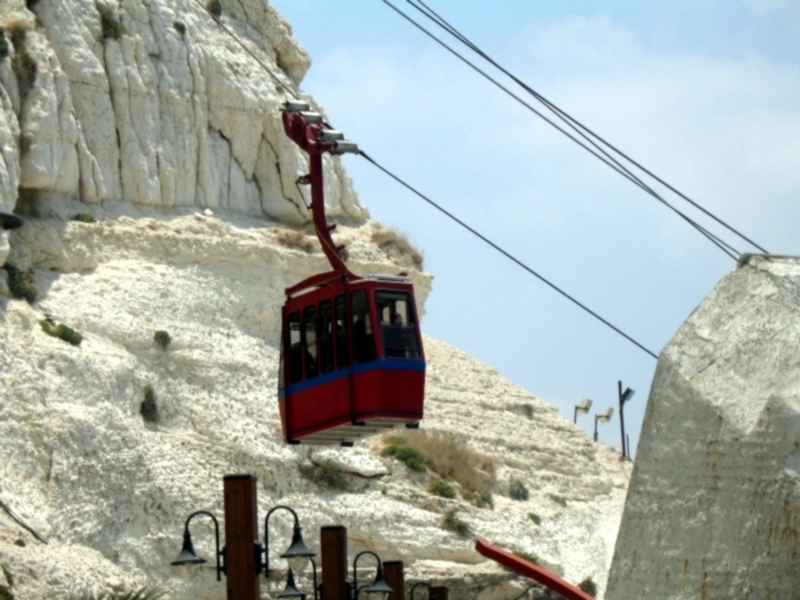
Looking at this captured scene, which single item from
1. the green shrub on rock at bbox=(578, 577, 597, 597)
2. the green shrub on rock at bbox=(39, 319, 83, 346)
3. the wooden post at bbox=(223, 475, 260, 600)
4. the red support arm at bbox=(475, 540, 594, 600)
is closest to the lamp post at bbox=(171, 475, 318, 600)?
the wooden post at bbox=(223, 475, 260, 600)

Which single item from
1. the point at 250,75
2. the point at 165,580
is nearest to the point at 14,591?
the point at 165,580

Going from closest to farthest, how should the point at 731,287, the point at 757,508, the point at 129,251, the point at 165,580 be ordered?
the point at 757,508 → the point at 731,287 → the point at 165,580 → the point at 129,251

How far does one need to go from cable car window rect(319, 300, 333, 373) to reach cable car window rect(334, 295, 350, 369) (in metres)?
0.17

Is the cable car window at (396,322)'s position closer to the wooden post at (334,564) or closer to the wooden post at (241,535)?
the wooden post at (334,564)

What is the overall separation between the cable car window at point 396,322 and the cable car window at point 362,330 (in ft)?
0.61

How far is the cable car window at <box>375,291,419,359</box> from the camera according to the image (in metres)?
21.8

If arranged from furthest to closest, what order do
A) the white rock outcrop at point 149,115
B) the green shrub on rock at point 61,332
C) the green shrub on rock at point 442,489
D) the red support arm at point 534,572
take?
the green shrub on rock at point 442,489 → the white rock outcrop at point 149,115 → the green shrub on rock at point 61,332 → the red support arm at point 534,572

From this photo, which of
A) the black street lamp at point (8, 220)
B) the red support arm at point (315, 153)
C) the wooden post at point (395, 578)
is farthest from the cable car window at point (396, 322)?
the black street lamp at point (8, 220)

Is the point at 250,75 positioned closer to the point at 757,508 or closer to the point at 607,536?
the point at 607,536

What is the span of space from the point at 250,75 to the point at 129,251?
8.41 meters

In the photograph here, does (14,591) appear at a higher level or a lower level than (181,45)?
lower

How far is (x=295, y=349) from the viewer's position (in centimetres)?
2339

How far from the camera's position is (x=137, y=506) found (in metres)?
35.0

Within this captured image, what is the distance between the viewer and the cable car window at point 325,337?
22.5 metres
